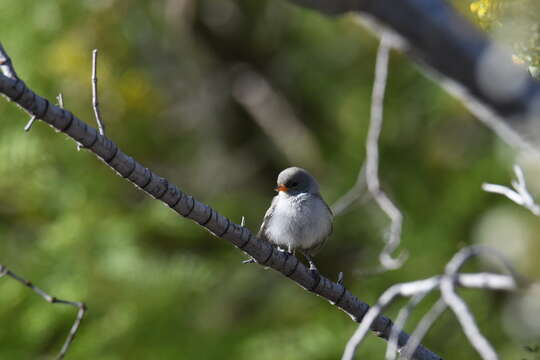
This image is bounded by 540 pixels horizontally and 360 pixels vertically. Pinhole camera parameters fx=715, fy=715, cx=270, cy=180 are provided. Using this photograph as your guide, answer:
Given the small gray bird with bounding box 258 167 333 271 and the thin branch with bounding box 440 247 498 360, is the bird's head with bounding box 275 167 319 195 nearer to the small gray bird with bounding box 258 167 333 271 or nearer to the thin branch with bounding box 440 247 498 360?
the small gray bird with bounding box 258 167 333 271

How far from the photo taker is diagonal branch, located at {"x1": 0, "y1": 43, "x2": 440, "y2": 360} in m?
1.56

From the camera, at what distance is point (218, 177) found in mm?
5922

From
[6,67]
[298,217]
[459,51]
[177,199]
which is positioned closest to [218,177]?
[298,217]

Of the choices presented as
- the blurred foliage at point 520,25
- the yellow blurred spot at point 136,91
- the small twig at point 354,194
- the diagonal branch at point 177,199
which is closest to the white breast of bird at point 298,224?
the small twig at point 354,194

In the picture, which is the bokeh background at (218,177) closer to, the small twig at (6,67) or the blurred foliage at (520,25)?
the blurred foliage at (520,25)

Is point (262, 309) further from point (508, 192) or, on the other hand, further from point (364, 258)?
point (508, 192)

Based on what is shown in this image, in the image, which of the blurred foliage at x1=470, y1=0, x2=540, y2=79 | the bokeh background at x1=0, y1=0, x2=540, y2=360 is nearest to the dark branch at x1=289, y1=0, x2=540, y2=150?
the blurred foliage at x1=470, y1=0, x2=540, y2=79

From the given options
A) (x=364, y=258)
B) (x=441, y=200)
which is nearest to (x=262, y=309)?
(x=364, y=258)

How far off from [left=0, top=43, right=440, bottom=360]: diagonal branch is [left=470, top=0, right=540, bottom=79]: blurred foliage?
2.61ft

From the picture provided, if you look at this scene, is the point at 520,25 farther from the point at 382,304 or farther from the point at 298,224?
the point at 298,224

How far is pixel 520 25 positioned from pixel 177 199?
93cm

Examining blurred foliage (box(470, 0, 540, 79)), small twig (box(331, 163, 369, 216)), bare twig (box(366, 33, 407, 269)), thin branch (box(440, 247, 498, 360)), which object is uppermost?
blurred foliage (box(470, 0, 540, 79))

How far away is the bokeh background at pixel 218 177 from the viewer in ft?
14.4

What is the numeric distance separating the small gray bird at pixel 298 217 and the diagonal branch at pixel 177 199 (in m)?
0.61
